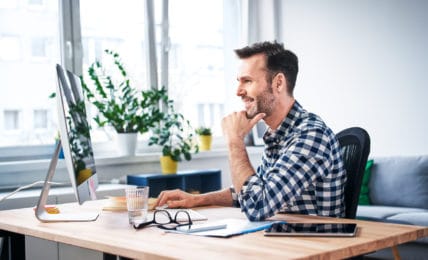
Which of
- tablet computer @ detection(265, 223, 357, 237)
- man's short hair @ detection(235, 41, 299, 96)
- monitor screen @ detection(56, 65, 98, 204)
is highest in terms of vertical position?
man's short hair @ detection(235, 41, 299, 96)

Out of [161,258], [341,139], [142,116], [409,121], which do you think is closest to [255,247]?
[161,258]

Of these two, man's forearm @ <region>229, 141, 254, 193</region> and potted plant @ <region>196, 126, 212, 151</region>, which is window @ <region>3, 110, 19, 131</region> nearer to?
potted plant @ <region>196, 126, 212, 151</region>

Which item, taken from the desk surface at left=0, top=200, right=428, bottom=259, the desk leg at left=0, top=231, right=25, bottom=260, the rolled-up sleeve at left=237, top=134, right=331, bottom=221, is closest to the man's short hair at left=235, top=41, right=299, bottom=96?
the rolled-up sleeve at left=237, top=134, right=331, bottom=221

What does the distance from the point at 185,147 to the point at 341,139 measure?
98.0 inches

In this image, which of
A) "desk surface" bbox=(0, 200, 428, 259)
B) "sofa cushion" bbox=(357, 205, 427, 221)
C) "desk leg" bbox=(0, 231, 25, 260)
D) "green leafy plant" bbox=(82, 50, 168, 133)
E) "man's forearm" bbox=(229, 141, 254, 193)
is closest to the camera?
"desk surface" bbox=(0, 200, 428, 259)

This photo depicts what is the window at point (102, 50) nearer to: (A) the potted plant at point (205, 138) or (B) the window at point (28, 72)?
(B) the window at point (28, 72)

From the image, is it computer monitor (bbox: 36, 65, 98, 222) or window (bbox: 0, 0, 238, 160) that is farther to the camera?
window (bbox: 0, 0, 238, 160)

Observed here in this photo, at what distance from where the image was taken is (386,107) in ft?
16.6

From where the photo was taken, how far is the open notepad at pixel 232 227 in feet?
5.76

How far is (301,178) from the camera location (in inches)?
81.0

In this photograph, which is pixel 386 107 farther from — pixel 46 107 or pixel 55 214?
pixel 55 214

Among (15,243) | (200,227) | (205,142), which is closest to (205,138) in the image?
(205,142)

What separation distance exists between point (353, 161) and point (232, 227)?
629 mm

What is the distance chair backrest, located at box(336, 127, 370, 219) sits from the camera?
87.5 inches
